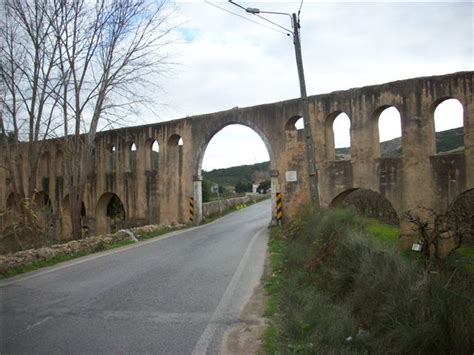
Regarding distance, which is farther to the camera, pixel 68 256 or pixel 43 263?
pixel 68 256

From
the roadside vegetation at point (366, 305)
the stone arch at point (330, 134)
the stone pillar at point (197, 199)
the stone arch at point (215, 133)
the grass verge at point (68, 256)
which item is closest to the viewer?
the roadside vegetation at point (366, 305)

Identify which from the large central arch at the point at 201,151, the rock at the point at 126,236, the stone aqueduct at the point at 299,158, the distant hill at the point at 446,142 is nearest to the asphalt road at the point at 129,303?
the rock at the point at 126,236

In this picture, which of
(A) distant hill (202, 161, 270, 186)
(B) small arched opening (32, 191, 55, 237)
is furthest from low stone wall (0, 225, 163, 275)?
(A) distant hill (202, 161, 270, 186)

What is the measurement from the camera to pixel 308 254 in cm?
867

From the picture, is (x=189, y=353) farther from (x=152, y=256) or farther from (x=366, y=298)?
(x=152, y=256)

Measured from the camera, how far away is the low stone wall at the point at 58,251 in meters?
9.70

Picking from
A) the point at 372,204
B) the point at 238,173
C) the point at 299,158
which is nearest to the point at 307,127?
the point at 299,158

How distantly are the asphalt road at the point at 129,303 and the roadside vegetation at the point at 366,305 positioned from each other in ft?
2.52

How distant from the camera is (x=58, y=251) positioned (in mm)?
11234

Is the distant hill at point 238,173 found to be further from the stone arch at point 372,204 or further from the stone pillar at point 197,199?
the stone arch at point 372,204

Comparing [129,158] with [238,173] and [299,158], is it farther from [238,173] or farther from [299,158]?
[238,173]

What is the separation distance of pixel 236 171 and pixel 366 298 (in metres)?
80.3

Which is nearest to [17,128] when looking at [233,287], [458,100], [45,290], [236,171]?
[45,290]

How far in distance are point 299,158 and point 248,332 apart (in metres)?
13.5
